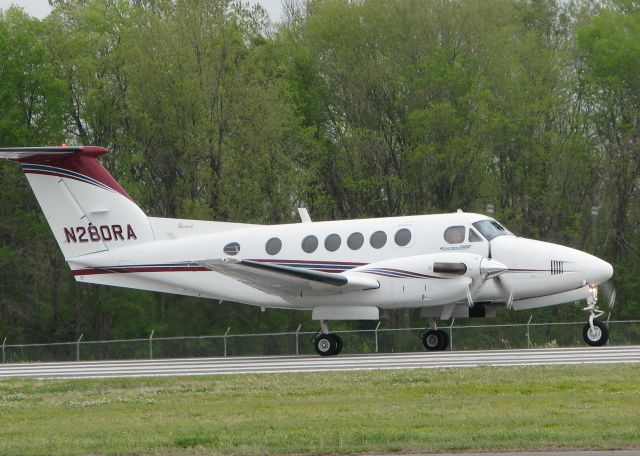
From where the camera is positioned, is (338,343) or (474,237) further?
(338,343)

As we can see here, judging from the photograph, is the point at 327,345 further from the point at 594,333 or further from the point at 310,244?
the point at 594,333

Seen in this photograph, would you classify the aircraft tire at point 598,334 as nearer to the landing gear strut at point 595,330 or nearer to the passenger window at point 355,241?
the landing gear strut at point 595,330

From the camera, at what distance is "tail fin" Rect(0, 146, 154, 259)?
30.4m

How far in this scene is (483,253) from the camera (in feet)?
88.5

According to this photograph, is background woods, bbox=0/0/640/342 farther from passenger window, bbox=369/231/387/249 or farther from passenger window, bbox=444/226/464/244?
passenger window, bbox=444/226/464/244

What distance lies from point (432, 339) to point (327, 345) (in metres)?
2.80

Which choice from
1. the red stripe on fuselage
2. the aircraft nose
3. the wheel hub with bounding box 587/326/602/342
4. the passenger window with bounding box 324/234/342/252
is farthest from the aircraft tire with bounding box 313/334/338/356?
the aircraft nose

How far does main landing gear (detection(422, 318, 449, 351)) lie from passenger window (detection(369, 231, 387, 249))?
234 cm

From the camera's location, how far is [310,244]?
28.6 m

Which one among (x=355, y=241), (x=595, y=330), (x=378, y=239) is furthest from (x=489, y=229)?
(x=595, y=330)

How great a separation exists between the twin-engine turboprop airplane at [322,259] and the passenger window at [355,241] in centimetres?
3

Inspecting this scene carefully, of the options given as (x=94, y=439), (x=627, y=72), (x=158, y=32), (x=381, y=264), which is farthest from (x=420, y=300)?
(x=627, y=72)

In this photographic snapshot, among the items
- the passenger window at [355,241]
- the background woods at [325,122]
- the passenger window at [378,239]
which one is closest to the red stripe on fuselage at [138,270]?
the passenger window at [355,241]

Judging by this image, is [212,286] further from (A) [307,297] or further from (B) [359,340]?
(B) [359,340]
